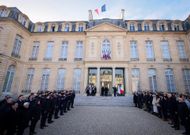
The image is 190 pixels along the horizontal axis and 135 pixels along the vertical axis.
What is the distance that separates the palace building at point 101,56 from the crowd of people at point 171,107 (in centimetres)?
688

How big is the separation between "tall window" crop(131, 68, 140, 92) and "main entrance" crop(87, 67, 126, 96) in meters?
1.47

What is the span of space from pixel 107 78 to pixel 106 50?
4.24 meters

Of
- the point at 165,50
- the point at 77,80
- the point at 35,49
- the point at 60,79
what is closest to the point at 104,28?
the point at 77,80

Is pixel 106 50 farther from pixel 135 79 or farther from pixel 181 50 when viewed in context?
pixel 181 50

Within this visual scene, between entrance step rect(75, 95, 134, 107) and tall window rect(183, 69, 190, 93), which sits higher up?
tall window rect(183, 69, 190, 93)

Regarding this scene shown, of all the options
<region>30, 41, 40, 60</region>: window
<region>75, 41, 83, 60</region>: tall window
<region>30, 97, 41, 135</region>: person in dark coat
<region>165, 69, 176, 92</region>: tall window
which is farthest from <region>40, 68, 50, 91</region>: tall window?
<region>165, 69, 176, 92</region>: tall window

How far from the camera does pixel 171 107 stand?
20.1 feet

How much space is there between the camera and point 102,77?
58.9 ft

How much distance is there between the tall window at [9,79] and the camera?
1541 centimetres

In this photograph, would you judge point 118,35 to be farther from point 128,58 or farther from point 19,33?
point 19,33

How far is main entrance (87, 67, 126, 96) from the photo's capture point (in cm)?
1723

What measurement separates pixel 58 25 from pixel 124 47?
38.4ft

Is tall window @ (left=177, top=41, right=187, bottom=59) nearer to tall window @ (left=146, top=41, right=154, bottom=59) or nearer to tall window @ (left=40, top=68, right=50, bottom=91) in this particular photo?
tall window @ (left=146, top=41, right=154, bottom=59)

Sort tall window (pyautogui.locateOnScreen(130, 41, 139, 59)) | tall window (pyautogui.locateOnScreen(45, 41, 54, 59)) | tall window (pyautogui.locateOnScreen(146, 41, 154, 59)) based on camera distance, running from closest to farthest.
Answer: tall window (pyautogui.locateOnScreen(146, 41, 154, 59)), tall window (pyautogui.locateOnScreen(130, 41, 139, 59)), tall window (pyautogui.locateOnScreen(45, 41, 54, 59))
